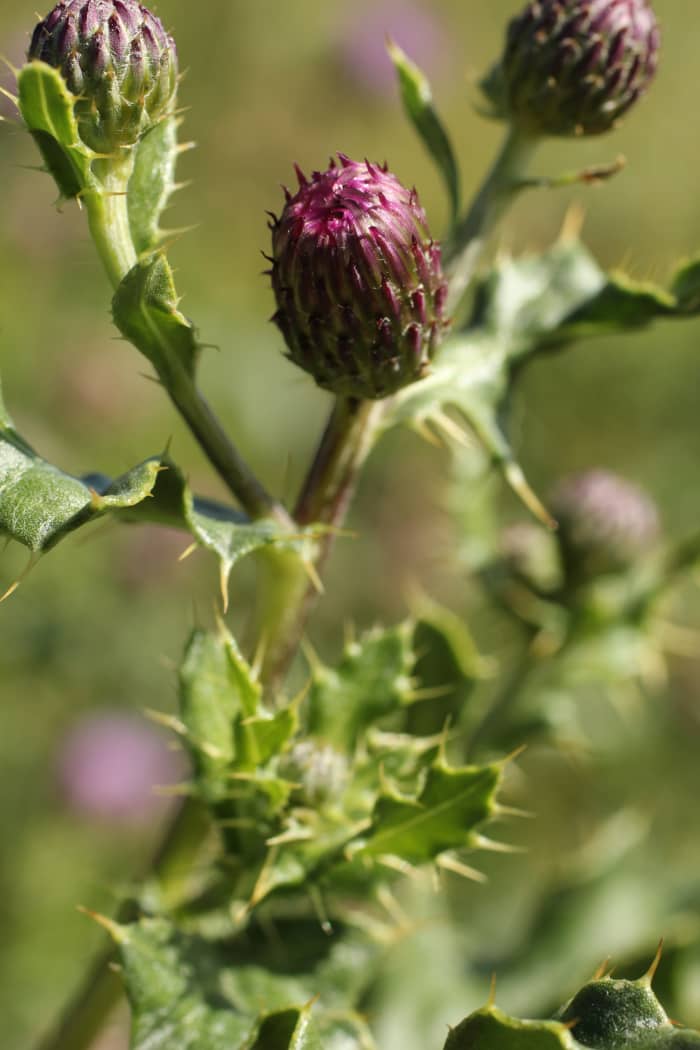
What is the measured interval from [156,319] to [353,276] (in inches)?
15.3

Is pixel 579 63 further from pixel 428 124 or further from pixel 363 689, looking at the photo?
pixel 363 689

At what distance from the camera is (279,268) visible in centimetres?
230

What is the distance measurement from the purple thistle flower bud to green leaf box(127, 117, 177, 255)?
0.05 metres

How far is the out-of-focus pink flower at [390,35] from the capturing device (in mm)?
10016

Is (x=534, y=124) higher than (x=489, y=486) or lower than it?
higher

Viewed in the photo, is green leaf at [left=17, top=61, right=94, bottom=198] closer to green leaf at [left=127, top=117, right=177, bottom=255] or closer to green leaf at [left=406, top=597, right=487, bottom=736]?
green leaf at [left=127, top=117, right=177, bottom=255]

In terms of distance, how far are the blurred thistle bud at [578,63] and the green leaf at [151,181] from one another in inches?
39.8

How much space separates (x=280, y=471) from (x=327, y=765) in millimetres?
5010

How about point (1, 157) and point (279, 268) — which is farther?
point (1, 157)

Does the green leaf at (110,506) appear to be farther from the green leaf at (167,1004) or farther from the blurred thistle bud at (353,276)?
the green leaf at (167,1004)

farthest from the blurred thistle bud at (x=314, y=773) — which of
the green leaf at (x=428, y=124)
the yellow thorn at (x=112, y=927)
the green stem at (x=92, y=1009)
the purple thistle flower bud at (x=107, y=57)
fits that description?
the purple thistle flower bud at (x=107, y=57)

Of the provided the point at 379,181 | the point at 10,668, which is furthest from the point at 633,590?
the point at 10,668

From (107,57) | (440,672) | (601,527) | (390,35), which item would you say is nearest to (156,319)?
(107,57)

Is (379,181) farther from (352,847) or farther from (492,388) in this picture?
(352,847)
